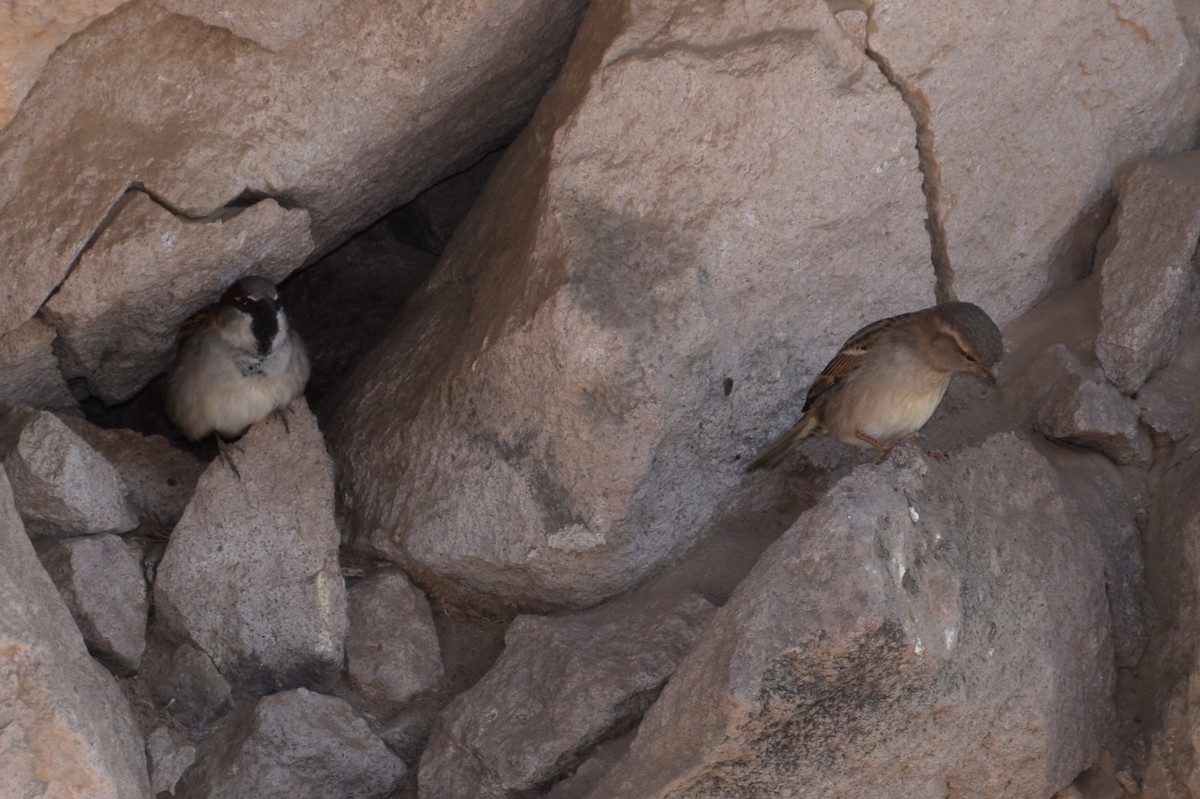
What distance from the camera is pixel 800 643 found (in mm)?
3814

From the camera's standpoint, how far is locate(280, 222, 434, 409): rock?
658 centimetres

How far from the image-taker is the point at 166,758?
4.47 m

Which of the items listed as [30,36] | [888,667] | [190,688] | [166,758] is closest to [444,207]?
[30,36]

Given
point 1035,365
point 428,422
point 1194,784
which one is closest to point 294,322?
point 428,422

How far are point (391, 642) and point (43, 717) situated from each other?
1578 mm

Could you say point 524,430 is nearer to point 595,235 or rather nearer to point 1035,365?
point 595,235

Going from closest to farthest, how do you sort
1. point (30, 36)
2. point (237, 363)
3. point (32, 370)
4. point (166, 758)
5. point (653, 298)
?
point (30, 36) → point (166, 758) → point (653, 298) → point (32, 370) → point (237, 363)

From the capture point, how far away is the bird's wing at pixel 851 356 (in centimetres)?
487

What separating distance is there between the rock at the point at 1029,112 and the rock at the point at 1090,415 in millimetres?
453

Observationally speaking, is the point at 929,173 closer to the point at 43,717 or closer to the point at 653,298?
the point at 653,298

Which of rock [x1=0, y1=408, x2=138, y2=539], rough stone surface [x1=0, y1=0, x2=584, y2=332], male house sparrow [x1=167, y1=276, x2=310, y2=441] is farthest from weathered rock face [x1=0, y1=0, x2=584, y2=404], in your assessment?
rock [x1=0, y1=408, x2=138, y2=539]

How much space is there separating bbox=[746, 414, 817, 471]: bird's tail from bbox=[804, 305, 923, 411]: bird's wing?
68 millimetres

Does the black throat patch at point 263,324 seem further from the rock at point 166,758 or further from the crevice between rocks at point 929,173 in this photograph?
the crevice between rocks at point 929,173

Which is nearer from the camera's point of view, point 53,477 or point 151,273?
point 53,477
